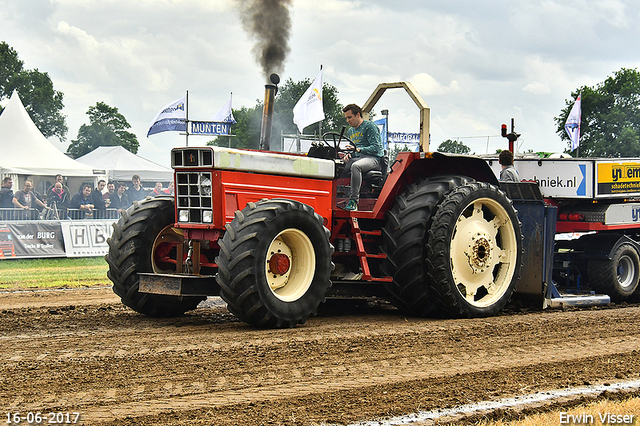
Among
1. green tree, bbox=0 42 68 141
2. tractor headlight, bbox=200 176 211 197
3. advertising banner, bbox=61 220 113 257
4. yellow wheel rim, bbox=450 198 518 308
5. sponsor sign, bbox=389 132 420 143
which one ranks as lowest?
advertising banner, bbox=61 220 113 257

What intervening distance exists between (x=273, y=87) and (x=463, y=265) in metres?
2.77

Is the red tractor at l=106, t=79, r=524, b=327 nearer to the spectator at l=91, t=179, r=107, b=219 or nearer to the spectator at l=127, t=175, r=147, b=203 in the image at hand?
the spectator at l=91, t=179, r=107, b=219

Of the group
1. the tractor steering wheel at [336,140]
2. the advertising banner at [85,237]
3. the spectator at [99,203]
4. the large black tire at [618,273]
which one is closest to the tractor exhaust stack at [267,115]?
the tractor steering wheel at [336,140]

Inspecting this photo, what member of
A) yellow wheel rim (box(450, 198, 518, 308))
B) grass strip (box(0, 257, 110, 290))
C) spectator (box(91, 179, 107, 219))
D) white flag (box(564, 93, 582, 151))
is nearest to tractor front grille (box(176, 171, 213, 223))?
yellow wheel rim (box(450, 198, 518, 308))

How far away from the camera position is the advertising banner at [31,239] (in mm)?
15375

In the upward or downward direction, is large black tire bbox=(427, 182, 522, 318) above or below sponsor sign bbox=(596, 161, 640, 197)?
below

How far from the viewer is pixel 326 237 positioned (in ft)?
22.3

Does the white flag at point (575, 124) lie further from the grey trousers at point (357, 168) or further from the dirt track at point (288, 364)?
the grey trousers at point (357, 168)

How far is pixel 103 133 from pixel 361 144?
64258 millimetres

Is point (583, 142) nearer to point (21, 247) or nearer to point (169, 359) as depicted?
point (21, 247)

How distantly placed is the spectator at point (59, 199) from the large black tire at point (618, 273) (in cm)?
1213

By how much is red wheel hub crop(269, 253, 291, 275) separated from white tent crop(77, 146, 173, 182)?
63.5 feet

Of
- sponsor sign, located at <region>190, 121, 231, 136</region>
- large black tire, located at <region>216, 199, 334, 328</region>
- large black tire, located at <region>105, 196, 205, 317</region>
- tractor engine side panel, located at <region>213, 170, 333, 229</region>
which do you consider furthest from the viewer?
sponsor sign, located at <region>190, 121, 231, 136</region>

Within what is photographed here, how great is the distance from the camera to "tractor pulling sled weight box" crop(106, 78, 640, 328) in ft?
21.1
